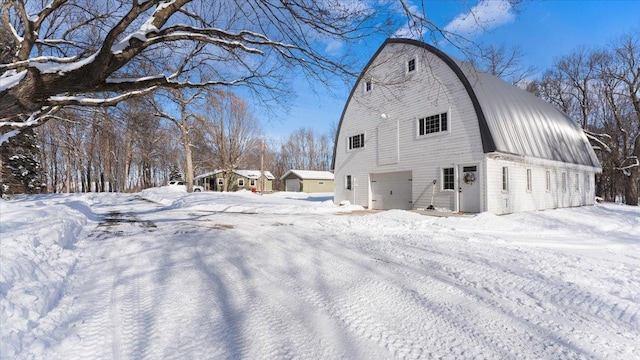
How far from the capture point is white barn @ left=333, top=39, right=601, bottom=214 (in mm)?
12312

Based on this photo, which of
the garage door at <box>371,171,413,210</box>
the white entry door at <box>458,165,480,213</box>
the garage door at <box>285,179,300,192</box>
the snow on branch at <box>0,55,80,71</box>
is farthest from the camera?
the garage door at <box>285,179,300,192</box>

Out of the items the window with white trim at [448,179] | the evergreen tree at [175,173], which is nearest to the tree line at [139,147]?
the evergreen tree at [175,173]

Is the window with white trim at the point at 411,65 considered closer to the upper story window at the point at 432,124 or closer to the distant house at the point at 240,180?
the upper story window at the point at 432,124

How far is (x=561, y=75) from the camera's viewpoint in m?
26.5

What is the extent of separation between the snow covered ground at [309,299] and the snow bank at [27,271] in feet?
0.06

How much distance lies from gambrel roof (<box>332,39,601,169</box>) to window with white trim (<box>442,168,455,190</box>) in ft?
6.24

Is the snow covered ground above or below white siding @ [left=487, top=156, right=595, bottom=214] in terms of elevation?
below

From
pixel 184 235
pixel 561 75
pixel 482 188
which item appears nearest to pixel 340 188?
pixel 482 188

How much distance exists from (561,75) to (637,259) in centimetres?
2902

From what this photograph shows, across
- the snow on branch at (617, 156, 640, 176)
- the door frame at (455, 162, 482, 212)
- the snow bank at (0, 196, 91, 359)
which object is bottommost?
the snow bank at (0, 196, 91, 359)

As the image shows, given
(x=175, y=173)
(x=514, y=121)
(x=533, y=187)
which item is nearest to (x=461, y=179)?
(x=514, y=121)

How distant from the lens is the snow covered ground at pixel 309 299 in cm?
241

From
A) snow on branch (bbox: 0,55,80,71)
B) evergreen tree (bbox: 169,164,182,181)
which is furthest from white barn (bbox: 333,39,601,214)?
evergreen tree (bbox: 169,164,182,181)

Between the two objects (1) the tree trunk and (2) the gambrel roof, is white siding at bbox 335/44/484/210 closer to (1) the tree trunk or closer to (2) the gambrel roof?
(2) the gambrel roof
